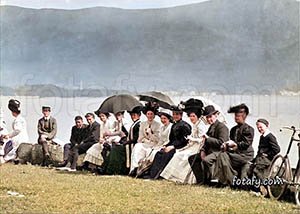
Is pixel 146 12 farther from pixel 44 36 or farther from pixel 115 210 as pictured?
pixel 115 210

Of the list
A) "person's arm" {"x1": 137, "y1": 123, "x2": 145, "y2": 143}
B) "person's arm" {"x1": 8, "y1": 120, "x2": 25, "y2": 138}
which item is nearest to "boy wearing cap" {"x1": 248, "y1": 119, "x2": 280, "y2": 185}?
"person's arm" {"x1": 137, "y1": 123, "x2": 145, "y2": 143}

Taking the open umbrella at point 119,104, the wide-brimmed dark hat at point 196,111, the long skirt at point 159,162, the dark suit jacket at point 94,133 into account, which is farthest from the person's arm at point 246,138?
the dark suit jacket at point 94,133

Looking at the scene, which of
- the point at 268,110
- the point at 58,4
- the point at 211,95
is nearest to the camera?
the point at 268,110

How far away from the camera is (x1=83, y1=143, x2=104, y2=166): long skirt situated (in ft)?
37.4

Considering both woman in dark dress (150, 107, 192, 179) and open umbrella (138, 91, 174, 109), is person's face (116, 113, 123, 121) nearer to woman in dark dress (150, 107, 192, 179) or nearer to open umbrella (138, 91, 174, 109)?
open umbrella (138, 91, 174, 109)

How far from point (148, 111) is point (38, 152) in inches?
125

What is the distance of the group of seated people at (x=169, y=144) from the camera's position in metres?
8.93

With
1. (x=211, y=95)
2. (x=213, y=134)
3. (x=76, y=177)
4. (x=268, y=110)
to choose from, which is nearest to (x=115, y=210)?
(x=213, y=134)

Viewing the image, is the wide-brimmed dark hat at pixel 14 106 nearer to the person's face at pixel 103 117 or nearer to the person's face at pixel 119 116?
the person's face at pixel 103 117

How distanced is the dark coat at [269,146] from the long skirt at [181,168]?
161 centimetres

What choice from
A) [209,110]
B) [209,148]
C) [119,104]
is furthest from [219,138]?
[119,104]

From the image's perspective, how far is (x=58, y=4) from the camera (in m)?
14.7

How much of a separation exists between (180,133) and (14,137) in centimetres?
456

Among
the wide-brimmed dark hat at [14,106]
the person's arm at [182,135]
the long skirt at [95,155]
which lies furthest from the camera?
the wide-brimmed dark hat at [14,106]
